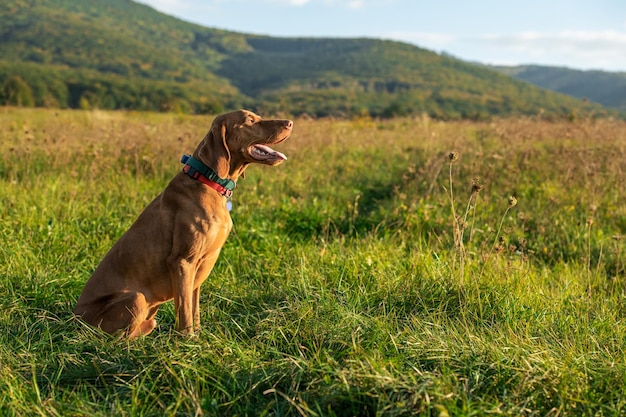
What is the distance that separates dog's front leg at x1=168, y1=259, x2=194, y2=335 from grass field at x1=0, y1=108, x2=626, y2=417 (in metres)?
0.12

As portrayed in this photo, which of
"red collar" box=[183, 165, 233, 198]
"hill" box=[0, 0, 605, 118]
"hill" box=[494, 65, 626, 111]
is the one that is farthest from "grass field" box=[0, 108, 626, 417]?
"hill" box=[494, 65, 626, 111]

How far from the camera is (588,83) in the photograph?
13700cm

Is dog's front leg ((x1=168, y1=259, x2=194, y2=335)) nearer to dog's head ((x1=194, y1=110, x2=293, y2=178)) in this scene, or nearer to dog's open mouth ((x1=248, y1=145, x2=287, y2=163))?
dog's head ((x1=194, y1=110, x2=293, y2=178))

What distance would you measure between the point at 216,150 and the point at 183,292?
2.66 feet

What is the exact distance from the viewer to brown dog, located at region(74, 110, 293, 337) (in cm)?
285

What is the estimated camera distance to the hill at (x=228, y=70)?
185 feet

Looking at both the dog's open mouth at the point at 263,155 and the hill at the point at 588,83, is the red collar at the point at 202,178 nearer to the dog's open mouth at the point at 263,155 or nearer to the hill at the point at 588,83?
the dog's open mouth at the point at 263,155

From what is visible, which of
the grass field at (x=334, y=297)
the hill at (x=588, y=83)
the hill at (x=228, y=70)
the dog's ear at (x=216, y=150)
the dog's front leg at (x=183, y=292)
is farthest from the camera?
the hill at (x=588, y=83)

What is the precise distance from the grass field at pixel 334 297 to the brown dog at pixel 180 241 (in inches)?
6.1

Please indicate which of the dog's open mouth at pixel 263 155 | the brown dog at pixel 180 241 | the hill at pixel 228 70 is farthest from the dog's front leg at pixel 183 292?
the hill at pixel 228 70

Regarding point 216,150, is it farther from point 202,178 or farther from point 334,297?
point 334,297

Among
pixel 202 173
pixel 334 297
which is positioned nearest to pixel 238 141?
pixel 202 173

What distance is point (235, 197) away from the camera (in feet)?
18.6

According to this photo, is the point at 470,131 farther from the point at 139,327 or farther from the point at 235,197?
the point at 139,327
